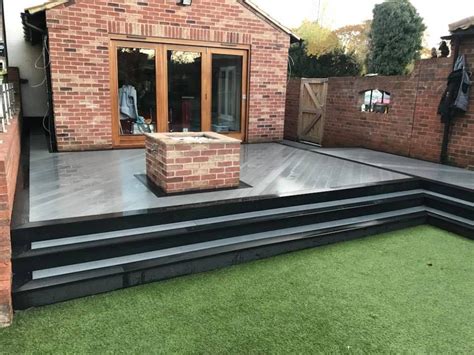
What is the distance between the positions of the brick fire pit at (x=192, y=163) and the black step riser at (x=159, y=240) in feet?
2.68

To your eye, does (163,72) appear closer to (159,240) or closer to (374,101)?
(159,240)

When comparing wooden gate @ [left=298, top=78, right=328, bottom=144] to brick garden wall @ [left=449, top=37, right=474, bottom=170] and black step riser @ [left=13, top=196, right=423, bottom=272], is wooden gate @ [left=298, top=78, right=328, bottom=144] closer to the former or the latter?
brick garden wall @ [left=449, top=37, right=474, bottom=170]

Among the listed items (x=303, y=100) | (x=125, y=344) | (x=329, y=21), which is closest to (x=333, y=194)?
(x=125, y=344)

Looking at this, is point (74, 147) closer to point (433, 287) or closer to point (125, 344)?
point (125, 344)

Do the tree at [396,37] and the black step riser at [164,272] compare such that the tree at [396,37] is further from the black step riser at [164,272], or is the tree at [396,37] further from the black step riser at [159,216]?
the black step riser at [164,272]

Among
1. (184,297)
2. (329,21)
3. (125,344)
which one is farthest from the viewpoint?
(329,21)

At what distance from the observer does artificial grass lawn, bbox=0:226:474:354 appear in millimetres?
2557

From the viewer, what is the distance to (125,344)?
2.52 meters

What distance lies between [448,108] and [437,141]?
0.71 metres

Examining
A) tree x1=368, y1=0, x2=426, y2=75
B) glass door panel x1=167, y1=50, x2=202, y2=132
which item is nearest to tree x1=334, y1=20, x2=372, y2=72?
tree x1=368, y1=0, x2=426, y2=75

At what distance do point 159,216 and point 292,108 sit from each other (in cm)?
835

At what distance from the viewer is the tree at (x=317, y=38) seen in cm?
1933

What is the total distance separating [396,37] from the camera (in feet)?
52.3

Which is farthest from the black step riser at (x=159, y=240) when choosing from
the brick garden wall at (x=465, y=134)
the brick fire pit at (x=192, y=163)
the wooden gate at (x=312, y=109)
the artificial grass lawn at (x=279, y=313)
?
Result: the wooden gate at (x=312, y=109)
